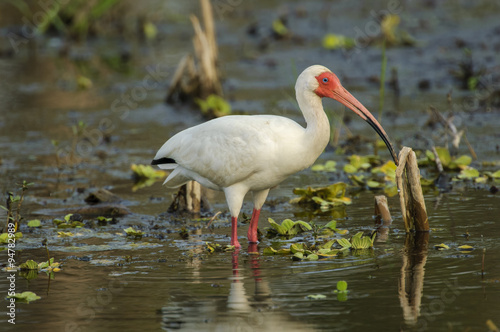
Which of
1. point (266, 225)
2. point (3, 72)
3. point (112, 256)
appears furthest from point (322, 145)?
point (3, 72)

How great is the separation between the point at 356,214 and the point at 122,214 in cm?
238

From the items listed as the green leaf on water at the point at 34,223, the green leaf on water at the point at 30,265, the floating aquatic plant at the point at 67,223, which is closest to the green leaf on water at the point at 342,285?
the green leaf on water at the point at 30,265

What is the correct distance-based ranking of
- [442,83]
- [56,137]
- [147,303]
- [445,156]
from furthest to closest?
[442,83] < [56,137] < [445,156] < [147,303]

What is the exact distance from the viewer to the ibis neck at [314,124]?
710 cm

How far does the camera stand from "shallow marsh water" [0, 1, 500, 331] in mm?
5672

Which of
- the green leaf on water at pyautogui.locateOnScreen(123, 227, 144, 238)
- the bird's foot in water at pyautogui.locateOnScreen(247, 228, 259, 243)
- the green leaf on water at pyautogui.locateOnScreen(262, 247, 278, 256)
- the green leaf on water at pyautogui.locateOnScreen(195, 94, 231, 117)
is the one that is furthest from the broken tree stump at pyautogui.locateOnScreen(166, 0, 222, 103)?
the green leaf on water at pyautogui.locateOnScreen(262, 247, 278, 256)

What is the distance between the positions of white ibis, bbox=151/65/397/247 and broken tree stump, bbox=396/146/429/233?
5.9 inches

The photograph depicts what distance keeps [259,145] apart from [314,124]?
505mm

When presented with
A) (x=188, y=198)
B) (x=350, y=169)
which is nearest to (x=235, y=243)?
(x=188, y=198)

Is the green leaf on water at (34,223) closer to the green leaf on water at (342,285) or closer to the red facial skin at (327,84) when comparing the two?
the red facial skin at (327,84)

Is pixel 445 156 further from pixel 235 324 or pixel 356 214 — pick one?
pixel 235 324

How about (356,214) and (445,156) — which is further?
(445,156)

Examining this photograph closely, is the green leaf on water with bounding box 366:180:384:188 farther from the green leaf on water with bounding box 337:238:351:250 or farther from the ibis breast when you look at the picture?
the green leaf on water with bounding box 337:238:351:250

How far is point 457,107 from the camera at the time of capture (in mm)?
13102
